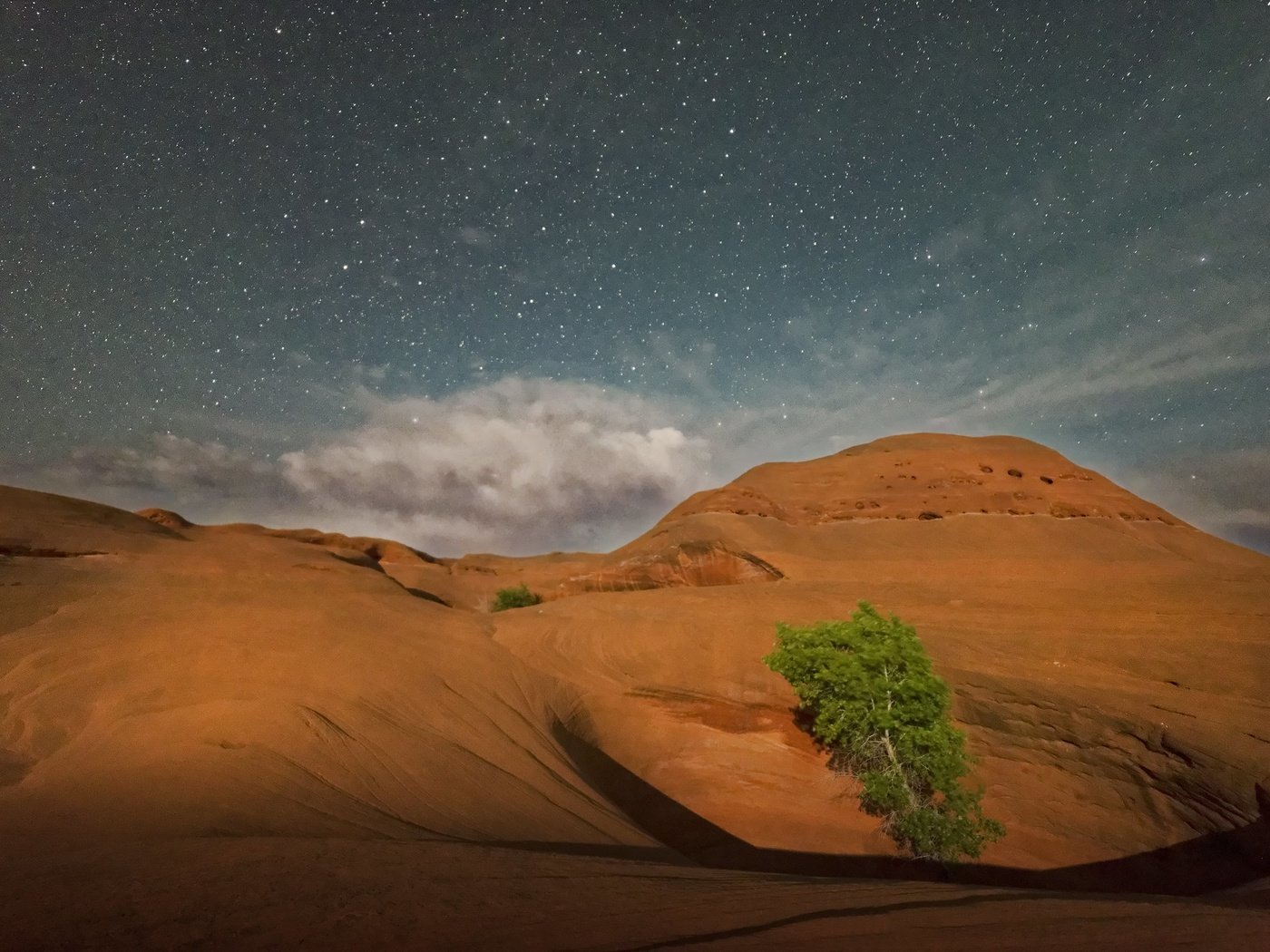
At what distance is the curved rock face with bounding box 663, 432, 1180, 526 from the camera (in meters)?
52.5

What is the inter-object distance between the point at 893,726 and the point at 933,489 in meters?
48.2

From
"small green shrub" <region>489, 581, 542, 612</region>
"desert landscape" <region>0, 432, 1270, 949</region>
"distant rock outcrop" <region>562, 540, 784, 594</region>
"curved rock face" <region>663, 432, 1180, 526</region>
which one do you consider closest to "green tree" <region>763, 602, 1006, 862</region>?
"desert landscape" <region>0, 432, 1270, 949</region>

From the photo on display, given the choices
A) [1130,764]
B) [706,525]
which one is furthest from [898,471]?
[1130,764]

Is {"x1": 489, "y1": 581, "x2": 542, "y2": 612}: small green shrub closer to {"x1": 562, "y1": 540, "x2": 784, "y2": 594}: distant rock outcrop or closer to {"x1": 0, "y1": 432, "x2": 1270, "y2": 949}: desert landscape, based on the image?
{"x1": 562, "y1": 540, "x2": 784, "y2": 594}: distant rock outcrop

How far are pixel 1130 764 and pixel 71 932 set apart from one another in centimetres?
2496

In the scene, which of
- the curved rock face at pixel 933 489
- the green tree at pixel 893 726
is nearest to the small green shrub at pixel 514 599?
the curved rock face at pixel 933 489

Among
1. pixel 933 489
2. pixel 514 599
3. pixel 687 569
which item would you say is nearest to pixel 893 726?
pixel 687 569

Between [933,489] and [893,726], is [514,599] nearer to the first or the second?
[893,726]

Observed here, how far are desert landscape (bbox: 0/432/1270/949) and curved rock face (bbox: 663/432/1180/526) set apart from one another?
18270 mm

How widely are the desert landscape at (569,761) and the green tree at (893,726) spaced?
1075mm

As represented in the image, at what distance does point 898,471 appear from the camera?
5953 centimetres

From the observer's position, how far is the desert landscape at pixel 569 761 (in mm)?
5109

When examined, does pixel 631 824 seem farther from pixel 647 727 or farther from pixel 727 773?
pixel 647 727

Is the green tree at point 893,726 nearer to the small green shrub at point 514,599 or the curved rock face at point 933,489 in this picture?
the small green shrub at point 514,599
